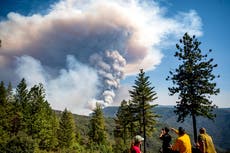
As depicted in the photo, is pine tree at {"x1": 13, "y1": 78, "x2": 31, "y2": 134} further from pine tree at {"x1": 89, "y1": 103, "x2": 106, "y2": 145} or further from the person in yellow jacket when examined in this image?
the person in yellow jacket

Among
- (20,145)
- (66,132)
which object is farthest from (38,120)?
(66,132)

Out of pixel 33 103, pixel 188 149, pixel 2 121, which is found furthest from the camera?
pixel 33 103

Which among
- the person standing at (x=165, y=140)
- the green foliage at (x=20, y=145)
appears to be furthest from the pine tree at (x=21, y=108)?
the person standing at (x=165, y=140)

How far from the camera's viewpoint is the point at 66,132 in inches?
2872

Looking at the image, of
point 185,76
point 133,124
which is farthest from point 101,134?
point 185,76

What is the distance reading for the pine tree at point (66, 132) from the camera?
71250 mm

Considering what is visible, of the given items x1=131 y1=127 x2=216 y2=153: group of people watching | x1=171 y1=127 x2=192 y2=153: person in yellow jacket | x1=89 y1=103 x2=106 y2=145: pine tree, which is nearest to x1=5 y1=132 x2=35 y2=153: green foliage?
x1=131 y1=127 x2=216 y2=153: group of people watching

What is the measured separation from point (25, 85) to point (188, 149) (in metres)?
47.9

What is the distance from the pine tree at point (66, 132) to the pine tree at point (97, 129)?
205 inches

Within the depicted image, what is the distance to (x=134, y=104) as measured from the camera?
54375 mm

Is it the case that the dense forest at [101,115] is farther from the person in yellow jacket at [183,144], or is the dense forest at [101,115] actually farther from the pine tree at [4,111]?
the person in yellow jacket at [183,144]

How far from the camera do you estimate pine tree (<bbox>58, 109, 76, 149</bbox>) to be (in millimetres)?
71250

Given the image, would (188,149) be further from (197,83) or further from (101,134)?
(101,134)

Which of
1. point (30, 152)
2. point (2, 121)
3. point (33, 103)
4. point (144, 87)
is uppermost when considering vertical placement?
point (144, 87)
